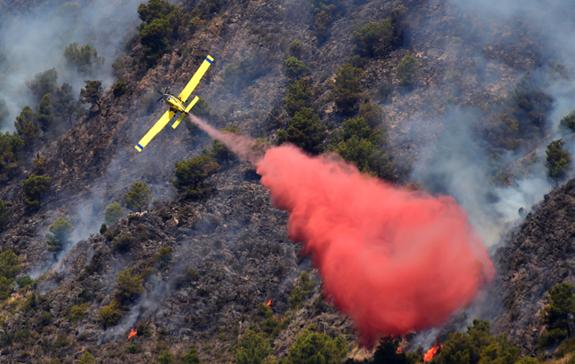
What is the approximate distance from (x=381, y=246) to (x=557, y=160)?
16.1 meters

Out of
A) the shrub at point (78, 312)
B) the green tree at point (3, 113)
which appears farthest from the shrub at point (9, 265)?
the green tree at point (3, 113)

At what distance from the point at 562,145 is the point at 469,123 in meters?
10.8

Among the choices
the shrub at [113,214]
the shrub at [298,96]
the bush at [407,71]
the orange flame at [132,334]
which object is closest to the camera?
the orange flame at [132,334]

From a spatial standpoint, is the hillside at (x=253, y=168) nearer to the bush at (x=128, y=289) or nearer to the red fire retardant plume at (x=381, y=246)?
the bush at (x=128, y=289)

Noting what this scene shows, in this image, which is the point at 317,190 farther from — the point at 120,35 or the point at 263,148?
the point at 120,35

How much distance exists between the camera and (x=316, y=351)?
66.6 metres

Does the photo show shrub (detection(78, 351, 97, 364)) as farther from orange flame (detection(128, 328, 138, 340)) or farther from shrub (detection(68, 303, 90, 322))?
shrub (detection(68, 303, 90, 322))

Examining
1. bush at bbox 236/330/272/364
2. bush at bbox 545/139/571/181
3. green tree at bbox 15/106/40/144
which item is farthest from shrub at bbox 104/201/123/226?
bush at bbox 545/139/571/181

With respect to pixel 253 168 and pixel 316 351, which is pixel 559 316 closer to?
pixel 316 351

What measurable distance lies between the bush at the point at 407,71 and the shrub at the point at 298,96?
947 cm

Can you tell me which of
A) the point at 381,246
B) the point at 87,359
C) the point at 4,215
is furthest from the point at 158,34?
the point at 381,246

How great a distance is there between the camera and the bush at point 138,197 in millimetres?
92750

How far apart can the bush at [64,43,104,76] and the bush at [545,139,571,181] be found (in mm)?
64217

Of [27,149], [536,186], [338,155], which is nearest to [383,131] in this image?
[338,155]
